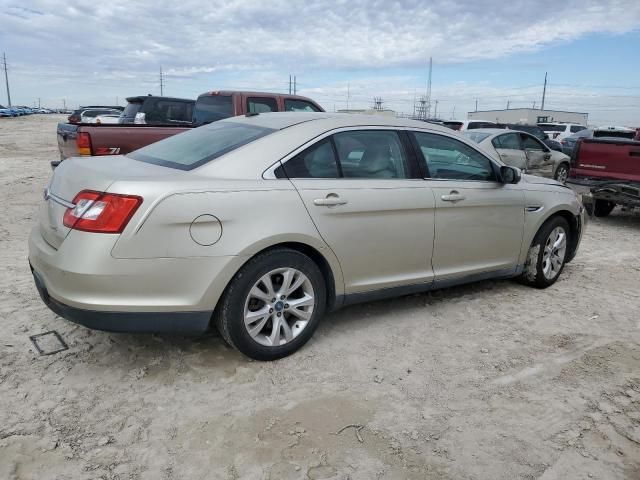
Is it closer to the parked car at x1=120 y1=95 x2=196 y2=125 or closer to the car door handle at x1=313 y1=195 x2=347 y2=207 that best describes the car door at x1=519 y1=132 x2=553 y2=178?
the parked car at x1=120 y1=95 x2=196 y2=125

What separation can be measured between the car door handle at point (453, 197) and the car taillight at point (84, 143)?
501 centimetres

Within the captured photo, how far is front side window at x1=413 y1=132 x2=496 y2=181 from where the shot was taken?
4281 millimetres

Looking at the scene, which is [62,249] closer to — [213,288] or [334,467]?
[213,288]

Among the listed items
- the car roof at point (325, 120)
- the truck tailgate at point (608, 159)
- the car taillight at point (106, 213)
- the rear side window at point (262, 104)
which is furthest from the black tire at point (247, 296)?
the truck tailgate at point (608, 159)

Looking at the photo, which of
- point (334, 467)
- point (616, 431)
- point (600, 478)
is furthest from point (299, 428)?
point (616, 431)

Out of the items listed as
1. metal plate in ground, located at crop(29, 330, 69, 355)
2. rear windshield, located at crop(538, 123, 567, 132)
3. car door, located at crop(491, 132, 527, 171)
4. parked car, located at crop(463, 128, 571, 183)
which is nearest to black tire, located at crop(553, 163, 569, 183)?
parked car, located at crop(463, 128, 571, 183)

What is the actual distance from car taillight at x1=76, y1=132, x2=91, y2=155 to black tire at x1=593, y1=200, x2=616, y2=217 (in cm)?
853

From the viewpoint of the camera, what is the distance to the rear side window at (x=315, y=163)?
352 cm

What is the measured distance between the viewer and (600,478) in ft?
8.32

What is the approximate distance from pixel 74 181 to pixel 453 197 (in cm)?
273

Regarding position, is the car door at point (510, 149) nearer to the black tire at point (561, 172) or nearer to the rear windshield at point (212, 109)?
the black tire at point (561, 172)

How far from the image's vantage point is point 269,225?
3264mm

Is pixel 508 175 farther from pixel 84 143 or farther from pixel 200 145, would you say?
pixel 84 143

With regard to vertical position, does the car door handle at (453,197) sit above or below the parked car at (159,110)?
below
